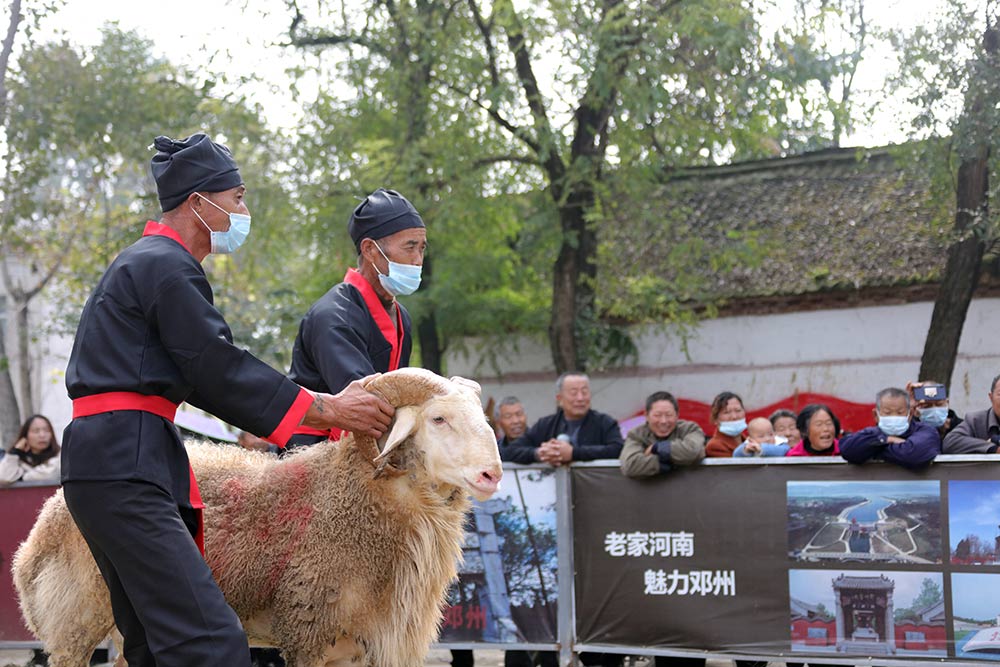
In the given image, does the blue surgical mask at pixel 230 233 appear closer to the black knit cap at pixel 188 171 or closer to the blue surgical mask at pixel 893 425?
the black knit cap at pixel 188 171

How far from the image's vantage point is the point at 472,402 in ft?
15.4

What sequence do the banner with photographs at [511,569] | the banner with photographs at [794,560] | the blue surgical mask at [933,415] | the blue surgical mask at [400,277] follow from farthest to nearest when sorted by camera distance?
the banner with photographs at [511,569] → the blue surgical mask at [933,415] → the banner with photographs at [794,560] → the blue surgical mask at [400,277]

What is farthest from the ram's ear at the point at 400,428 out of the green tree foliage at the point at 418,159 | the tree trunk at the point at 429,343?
the tree trunk at the point at 429,343

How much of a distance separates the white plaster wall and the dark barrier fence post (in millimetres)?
9486

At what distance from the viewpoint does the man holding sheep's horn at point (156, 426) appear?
12.9 ft

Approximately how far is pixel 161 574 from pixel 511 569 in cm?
533

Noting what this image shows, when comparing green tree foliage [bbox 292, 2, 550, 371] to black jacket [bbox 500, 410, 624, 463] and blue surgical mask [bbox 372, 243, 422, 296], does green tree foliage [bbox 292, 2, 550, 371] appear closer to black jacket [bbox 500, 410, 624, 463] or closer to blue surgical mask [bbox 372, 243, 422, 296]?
black jacket [bbox 500, 410, 624, 463]

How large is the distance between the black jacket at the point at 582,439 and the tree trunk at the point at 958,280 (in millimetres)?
4728

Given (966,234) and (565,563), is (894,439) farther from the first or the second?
(966,234)

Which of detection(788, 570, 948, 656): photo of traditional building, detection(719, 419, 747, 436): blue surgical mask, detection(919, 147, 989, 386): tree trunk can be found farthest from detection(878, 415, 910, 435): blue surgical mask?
detection(919, 147, 989, 386): tree trunk

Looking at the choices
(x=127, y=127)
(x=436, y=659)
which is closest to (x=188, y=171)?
(x=436, y=659)

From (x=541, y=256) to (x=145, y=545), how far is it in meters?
13.9

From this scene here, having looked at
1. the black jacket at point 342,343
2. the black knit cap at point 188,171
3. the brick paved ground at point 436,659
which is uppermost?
the black knit cap at point 188,171

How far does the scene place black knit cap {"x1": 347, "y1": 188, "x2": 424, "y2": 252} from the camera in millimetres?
5770
